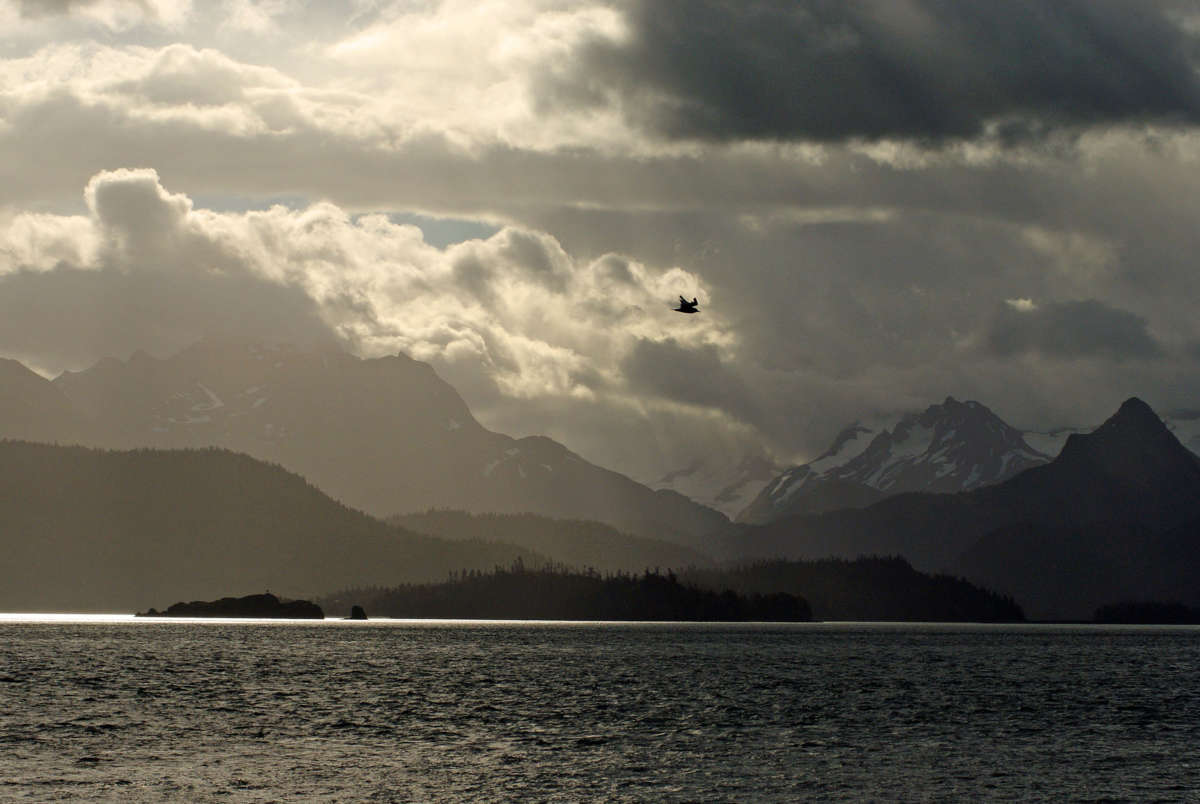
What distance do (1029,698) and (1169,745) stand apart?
58.7 meters

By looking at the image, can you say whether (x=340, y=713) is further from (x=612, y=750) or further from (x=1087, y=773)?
(x=1087, y=773)

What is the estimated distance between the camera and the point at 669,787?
105062mm

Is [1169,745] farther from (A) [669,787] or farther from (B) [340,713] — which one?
(B) [340,713]

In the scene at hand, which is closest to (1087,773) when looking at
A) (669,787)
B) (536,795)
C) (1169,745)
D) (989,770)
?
(989,770)

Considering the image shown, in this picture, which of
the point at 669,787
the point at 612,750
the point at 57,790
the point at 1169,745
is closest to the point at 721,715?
the point at 612,750

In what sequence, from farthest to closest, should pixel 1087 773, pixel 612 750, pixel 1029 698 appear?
pixel 1029 698 → pixel 612 750 → pixel 1087 773

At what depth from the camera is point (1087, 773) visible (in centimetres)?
11588

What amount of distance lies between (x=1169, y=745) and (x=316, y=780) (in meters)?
79.7

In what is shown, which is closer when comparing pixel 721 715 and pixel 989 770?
pixel 989 770

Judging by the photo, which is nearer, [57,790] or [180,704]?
[57,790]

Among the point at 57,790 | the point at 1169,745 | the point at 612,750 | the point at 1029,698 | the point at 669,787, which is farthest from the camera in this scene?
the point at 1029,698

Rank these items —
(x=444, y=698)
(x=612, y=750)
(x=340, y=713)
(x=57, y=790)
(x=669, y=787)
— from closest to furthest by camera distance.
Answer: (x=57, y=790) → (x=669, y=787) → (x=612, y=750) → (x=340, y=713) → (x=444, y=698)

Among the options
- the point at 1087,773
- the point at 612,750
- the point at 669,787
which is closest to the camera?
the point at 669,787

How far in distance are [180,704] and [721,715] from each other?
203 ft
